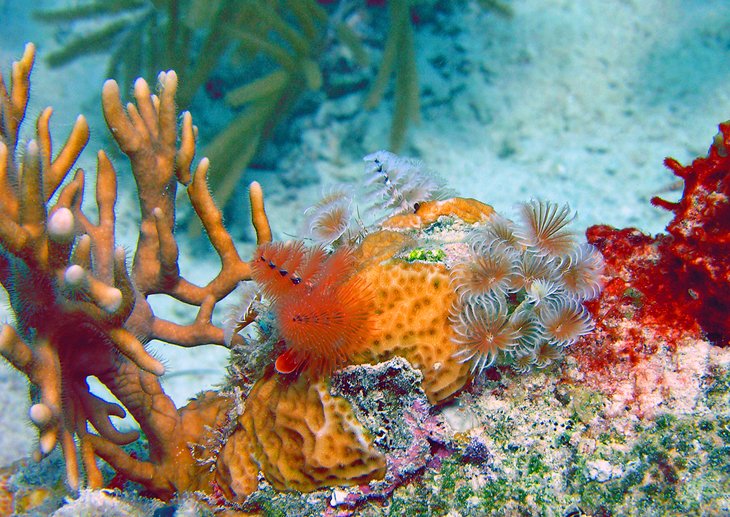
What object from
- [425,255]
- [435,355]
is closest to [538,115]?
[425,255]

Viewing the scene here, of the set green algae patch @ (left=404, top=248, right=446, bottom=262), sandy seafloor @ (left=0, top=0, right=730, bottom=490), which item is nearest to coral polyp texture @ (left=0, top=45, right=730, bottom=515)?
green algae patch @ (left=404, top=248, right=446, bottom=262)

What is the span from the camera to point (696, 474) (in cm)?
159

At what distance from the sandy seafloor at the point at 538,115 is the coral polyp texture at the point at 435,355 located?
105 inches

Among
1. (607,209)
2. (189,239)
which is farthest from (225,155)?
(607,209)

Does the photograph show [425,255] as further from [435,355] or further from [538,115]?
[538,115]

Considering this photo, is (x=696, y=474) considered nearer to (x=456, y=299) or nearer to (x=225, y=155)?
(x=456, y=299)

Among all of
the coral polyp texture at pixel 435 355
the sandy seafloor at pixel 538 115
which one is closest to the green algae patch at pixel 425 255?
the coral polyp texture at pixel 435 355

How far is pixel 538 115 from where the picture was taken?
5410 mm

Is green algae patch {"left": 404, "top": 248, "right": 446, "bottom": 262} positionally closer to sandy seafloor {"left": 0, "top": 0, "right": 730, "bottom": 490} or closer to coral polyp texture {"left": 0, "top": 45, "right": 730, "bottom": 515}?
coral polyp texture {"left": 0, "top": 45, "right": 730, "bottom": 515}

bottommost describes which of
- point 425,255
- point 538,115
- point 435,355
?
point 435,355

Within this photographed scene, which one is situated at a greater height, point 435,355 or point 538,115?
point 538,115

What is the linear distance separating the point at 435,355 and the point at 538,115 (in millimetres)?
4465

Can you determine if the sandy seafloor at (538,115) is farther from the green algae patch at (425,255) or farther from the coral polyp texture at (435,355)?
the green algae patch at (425,255)

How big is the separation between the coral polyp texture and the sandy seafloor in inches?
105
